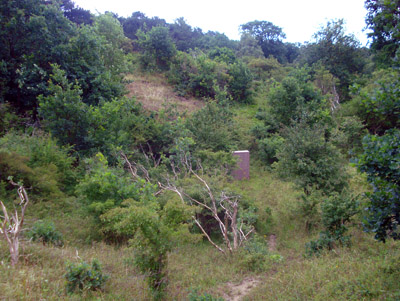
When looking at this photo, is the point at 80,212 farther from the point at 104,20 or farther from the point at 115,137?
the point at 104,20

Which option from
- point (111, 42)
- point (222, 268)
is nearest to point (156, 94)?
point (111, 42)

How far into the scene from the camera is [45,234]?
659 centimetres

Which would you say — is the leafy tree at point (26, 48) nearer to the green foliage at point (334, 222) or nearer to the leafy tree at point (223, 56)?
the green foliage at point (334, 222)

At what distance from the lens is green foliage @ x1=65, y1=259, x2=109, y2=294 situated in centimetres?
451

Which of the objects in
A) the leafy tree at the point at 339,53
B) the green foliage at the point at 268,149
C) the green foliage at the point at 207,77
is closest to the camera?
the green foliage at the point at 268,149

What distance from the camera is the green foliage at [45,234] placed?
644 centimetres

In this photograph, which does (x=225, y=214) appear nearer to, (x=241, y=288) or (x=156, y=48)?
(x=241, y=288)

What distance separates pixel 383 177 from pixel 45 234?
21.4 ft

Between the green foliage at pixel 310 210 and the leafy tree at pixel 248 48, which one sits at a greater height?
the leafy tree at pixel 248 48

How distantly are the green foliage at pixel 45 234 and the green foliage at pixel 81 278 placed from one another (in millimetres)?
2310

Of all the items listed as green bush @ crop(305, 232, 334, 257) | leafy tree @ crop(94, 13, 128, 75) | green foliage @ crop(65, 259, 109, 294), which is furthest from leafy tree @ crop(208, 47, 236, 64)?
green foliage @ crop(65, 259, 109, 294)

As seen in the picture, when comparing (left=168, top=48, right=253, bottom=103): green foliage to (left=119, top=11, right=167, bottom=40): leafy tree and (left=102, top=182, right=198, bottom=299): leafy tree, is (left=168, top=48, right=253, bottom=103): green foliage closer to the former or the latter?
(left=119, top=11, right=167, bottom=40): leafy tree

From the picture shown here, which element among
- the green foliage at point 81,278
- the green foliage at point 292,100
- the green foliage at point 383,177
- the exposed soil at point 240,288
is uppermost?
the green foliage at point 292,100

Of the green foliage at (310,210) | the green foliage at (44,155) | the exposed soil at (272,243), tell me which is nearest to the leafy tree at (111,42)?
the green foliage at (44,155)
